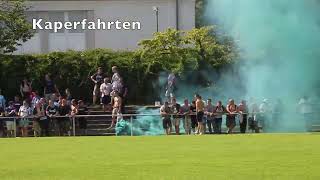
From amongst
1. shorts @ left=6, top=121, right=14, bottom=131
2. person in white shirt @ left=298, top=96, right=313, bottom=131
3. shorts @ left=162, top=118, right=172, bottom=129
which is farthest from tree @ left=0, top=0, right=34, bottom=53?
person in white shirt @ left=298, top=96, right=313, bottom=131

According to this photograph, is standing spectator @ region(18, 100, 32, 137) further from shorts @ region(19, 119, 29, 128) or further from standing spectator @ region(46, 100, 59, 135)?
standing spectator @ region(46, 100, 59, 135)

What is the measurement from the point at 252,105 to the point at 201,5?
70.9 ft

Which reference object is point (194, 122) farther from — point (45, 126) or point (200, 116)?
point (45, 126)

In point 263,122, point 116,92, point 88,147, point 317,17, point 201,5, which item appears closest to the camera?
point 88,147

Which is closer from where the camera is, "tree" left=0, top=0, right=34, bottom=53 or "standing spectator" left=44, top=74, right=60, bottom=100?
"standing spectator" left=44, top=74, right=60, bottom=100

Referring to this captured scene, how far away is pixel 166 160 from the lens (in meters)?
14.6

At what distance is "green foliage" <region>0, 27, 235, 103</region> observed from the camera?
35.3 meters

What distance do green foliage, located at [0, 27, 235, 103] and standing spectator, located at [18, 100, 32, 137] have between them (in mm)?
6644

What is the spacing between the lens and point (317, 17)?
33.2 metres

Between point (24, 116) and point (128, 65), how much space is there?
903 centimetres

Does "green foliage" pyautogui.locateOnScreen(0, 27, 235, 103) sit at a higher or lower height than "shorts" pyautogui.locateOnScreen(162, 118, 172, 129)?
higher

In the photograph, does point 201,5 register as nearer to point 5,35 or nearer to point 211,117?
point 5,35

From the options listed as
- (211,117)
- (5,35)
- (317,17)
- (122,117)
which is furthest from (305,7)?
(5,35)

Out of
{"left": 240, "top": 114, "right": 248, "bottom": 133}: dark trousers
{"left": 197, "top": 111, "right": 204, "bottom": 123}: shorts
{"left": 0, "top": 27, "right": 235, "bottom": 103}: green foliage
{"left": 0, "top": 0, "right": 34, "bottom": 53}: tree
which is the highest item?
{"left": 0, "top": 0, "right": 34, "bottom": 53}: tree
